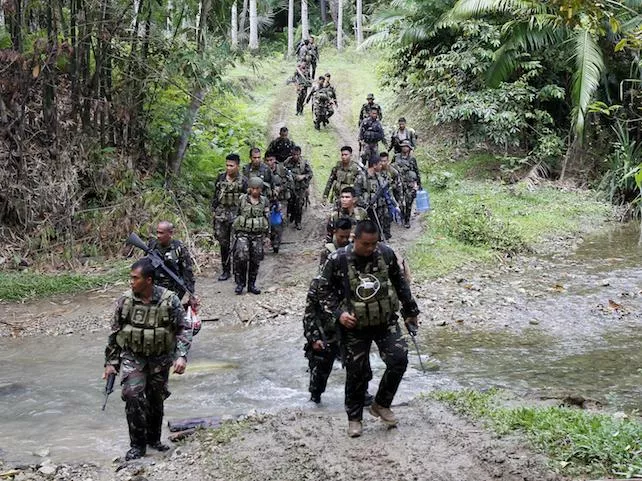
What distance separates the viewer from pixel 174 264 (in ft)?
24.7

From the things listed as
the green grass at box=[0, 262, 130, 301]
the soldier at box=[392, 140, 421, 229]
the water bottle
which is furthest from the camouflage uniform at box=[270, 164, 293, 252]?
the water bottle

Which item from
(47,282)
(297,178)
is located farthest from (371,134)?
(47,282)

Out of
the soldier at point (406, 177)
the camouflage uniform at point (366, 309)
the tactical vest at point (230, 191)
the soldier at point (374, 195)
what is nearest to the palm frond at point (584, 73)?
the soldier at point (406, 177)

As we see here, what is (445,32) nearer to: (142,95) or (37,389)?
(142,95)

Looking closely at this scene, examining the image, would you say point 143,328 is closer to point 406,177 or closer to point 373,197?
point 373,197

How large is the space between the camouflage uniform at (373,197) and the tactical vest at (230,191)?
211 centimetres

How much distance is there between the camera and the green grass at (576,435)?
4.50 meters

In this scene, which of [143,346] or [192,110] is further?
[192,110]

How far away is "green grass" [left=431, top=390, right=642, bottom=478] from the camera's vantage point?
4496mm

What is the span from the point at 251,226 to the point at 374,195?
8.68 feet

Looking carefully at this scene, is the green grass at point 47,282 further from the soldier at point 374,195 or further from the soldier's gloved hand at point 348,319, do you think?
the soldier's gloved hand at point 348,319

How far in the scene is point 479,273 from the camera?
11.5 m

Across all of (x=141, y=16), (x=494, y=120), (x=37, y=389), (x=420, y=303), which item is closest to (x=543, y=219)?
(x=494, y=120)

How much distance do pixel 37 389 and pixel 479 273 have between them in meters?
7.06
